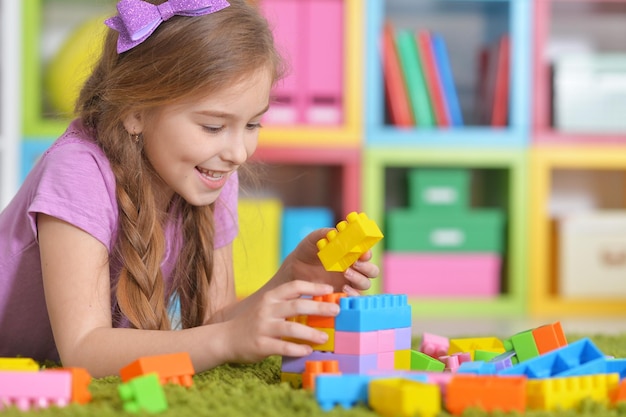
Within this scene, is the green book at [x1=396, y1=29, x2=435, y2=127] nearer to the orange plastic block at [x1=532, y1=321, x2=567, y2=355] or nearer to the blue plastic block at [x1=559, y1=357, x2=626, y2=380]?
the orange plastic block at [x1=532, y1=321, x2=567, y2=355]

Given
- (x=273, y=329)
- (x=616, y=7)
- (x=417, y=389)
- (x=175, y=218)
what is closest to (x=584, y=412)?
(x=417, y=389)

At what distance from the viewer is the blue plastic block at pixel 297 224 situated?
2.39 meters

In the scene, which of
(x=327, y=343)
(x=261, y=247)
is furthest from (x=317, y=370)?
(x=261, y=247)

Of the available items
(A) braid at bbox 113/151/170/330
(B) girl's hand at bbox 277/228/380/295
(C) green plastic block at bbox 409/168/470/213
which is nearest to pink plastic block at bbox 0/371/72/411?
(A) braid at bbox 113/151/170/330

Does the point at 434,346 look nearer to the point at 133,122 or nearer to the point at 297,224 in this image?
the point at 133,122

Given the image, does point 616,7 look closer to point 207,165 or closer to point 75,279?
point 207,165

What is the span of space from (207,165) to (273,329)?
0.26 m

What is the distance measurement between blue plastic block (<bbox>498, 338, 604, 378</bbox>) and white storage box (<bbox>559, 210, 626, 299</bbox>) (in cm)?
161

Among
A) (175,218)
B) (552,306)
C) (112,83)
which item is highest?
(112,83)

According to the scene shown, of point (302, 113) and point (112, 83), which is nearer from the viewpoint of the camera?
point (112, 83)

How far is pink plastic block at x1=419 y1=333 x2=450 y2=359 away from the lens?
46.8 inches

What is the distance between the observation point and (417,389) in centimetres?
76

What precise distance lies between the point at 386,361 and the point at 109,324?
0.31 meters

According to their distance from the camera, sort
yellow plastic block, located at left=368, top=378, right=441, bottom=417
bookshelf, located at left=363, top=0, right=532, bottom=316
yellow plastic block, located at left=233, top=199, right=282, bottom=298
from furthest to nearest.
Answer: bookshelf, located at left=363, top=0, right=532, bottom=316, yellow plastic block, located at left=233, top=199, right=282, bottom=298, yellow plastic block, located at left=368, top=378, right=441, bottom=417
